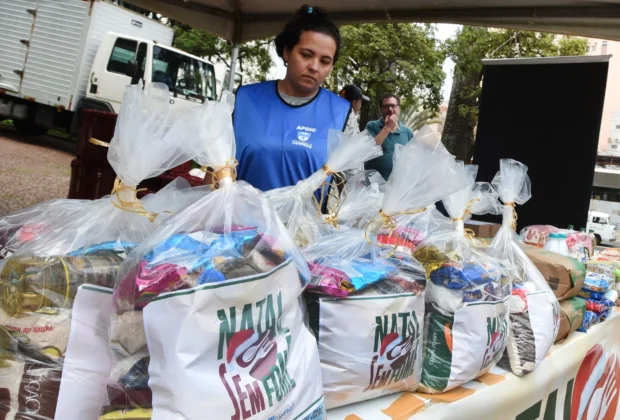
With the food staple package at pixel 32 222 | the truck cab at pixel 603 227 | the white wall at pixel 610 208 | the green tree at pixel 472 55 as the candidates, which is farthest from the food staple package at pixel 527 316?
the white wall at pixel 610 208

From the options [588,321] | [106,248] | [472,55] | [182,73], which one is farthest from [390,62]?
[106,248]

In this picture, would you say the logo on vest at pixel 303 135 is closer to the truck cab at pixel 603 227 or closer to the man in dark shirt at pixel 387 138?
the man in dark shirt at pixel 387 138

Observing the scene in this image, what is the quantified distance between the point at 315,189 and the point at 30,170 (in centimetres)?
769

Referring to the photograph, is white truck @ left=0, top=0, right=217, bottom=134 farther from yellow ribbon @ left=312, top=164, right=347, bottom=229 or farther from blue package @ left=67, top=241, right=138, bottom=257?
blue package @ left=67, top=241, right=138, bottom=257

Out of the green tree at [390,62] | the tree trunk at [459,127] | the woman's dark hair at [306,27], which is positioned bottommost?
the woman's dark hair at [306,27]

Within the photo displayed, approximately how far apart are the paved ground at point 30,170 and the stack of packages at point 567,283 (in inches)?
173

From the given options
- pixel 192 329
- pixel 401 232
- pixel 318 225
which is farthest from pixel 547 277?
pixel 192 329

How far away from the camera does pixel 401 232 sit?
5.67 feet

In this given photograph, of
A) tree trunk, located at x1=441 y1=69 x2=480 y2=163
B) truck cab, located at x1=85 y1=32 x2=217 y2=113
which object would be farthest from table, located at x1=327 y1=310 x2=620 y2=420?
truck cab, located at x1=85 y1=32 x2=217 y2=113

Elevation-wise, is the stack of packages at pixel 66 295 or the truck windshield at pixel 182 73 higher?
the truck windshield at pixel 182 73

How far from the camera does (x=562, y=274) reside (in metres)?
2.05

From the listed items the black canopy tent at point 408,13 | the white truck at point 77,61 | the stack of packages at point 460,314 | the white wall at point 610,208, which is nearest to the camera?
the stack of packages at point 460,314

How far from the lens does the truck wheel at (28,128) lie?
37.8 feet

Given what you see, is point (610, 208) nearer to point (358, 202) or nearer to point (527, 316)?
point (527, 316)
